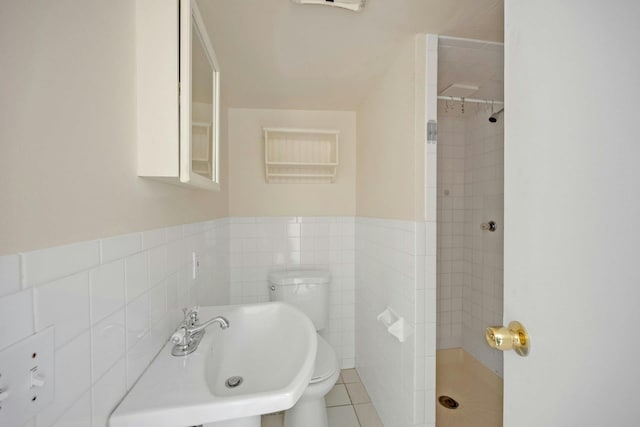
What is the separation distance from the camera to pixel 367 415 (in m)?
1.65

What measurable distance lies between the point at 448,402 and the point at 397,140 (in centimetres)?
181

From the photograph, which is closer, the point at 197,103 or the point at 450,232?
the point at 197,103

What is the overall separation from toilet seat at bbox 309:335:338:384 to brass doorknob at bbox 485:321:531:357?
→ 1001mm

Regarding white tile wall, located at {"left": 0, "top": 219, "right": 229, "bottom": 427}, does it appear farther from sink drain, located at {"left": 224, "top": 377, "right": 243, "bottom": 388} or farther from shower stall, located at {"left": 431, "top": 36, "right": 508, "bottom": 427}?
shower stall, located at {"left": 431, "top": 36, "right": 508, "bottom": 427}

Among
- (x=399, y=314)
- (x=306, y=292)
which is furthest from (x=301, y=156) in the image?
(x=399, y=314)

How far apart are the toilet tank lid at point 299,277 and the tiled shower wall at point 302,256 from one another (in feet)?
0.38

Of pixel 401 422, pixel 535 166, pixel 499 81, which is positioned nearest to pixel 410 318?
pixel 401 422

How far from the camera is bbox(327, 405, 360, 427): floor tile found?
5.20 feet

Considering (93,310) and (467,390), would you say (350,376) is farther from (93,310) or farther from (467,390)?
(93,310)

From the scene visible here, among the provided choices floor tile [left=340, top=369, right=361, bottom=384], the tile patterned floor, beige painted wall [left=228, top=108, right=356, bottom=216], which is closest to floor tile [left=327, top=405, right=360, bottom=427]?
the tile patterned floor

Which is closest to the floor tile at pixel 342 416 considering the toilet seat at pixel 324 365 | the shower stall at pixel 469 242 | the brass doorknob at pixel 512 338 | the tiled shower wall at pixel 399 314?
the tiled shower wall at pixel 399 314

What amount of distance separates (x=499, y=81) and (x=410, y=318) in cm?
156

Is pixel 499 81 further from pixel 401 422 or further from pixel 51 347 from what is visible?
pixel 51 347

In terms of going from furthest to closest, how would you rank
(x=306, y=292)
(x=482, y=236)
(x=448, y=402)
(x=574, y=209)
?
(x=482, y=236)
(x=306, y=292)
(x=448, y=402)
(x=574, y=209)
